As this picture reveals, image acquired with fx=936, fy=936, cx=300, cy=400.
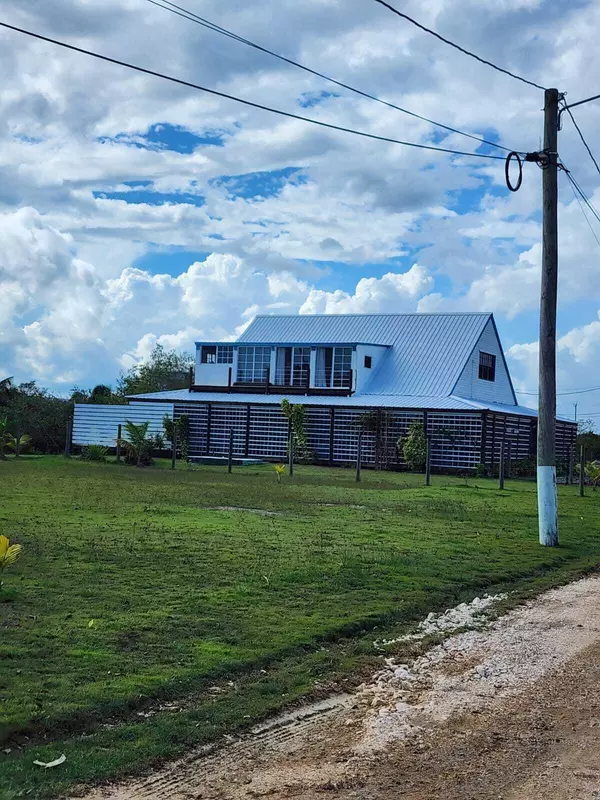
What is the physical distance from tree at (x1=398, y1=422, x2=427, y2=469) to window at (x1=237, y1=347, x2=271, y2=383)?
392 inches

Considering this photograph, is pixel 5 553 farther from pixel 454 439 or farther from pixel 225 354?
pixel 225 354

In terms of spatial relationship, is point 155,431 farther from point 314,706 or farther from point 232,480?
point 314,706

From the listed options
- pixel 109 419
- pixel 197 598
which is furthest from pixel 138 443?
pixel 197 598

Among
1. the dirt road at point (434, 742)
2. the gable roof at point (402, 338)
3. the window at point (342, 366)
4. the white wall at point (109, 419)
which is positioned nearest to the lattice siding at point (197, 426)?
the white wall at point (109, 419)

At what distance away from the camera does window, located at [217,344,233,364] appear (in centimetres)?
4597

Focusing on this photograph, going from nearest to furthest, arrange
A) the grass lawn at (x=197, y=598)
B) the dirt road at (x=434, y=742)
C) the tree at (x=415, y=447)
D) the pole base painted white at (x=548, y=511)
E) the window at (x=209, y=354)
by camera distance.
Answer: the dirt road at (x=434, y=742), the grass lawn at (x=197, y=598), the pole base painted white at (x=548, y=511), the tree at (x=415, y=447), the window at (x=209, y=354)

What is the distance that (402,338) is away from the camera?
4509cm

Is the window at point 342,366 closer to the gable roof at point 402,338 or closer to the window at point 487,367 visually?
the gable roof at point 402,338

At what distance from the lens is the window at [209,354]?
153 feet

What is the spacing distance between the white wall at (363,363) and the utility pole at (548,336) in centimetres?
2570

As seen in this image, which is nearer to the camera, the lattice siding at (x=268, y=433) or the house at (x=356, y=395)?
the house at (x=356, y=395)

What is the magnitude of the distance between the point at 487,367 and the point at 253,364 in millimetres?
11179

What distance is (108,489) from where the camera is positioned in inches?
867

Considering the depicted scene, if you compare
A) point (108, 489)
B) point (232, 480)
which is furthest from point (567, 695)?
point (232, 480)
